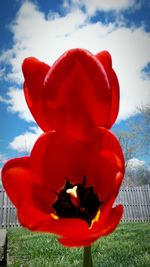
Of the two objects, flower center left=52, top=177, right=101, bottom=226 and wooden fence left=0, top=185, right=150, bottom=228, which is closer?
flower center left=52, top=177, right=101, bottom=226

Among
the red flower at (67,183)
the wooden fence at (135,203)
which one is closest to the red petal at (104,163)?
the red flower at (67,183)

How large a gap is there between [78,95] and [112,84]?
0.08 meters

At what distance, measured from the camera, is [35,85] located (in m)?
0.69

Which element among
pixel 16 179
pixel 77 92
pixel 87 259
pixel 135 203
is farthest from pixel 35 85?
pixel 135 203

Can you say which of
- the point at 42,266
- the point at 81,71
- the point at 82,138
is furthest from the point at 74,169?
the point at 42,266

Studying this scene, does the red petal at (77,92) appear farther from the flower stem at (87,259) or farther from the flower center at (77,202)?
the flower stem at (87,259)

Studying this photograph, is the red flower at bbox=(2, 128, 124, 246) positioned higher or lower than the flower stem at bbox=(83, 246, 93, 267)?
higher

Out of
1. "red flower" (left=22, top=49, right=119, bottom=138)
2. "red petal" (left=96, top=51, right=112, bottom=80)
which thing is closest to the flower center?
"red flower" (left=22, top=49, right=119, bottom=138)

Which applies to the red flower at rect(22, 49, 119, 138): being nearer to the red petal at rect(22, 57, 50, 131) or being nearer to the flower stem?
the red petal at rect(22, 57, 50, 131)

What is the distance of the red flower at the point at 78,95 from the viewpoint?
63cm

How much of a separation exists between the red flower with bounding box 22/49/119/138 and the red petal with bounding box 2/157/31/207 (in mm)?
99

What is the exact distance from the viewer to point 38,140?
2.10 feet

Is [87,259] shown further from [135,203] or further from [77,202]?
[135,203]

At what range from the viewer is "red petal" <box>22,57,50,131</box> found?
2.23ft
